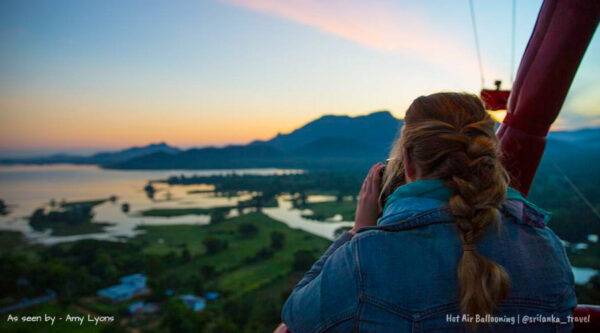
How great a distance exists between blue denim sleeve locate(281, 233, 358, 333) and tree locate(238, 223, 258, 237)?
25.0 m

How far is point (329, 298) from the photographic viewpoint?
68 centimetres

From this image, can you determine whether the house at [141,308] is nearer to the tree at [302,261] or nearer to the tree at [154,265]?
the tree at [154,265]

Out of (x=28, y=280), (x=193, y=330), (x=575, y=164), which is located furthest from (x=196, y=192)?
(x=575, y=164)

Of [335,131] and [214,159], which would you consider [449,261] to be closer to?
[214,159]

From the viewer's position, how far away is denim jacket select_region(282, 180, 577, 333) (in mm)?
635

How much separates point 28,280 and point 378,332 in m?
21.2

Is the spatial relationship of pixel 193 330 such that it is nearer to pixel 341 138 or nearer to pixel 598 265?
pixel 598 265

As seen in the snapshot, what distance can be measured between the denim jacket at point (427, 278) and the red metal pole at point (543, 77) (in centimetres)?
46

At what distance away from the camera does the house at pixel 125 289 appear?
15.7 m

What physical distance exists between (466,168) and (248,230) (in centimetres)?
2574

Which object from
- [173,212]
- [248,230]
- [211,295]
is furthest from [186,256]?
[173,212]

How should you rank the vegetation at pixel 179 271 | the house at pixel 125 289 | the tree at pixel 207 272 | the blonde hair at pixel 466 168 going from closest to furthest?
1. the blonde hair at pixel 466 168
2. the vegetation at pixel 179 271
3. the house at pixel 125 289
4. the tree at pixel 207 272

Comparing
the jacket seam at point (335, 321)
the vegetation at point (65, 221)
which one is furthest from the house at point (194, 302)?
the jacket seam at point (335, 321)

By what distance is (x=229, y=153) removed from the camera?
86750 millimetres
